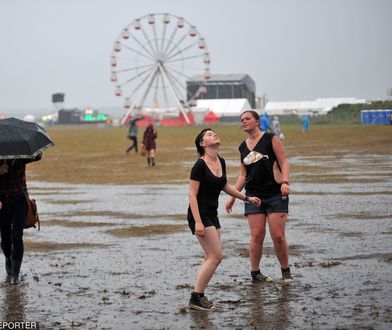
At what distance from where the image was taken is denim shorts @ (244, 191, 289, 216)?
10297mm

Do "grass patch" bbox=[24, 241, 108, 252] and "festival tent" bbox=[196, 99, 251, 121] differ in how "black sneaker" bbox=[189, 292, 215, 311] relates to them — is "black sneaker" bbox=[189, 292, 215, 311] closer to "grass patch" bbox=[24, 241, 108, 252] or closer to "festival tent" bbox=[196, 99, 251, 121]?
"grass patch" bbox=[24, 241, 108, 252]

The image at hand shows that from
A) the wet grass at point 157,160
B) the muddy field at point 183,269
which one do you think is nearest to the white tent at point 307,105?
the wet grass at point 157,160

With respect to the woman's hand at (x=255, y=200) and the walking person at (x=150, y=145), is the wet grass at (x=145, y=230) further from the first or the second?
the walking person at (x=150, y=145)

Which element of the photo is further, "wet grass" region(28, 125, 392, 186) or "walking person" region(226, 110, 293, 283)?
"wet grass" region(28, 125, 392, 186)

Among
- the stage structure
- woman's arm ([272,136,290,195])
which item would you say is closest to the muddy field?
woman's arm ([272,136,290,195])

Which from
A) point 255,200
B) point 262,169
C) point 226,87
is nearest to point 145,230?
point 262,169

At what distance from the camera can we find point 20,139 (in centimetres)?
1079

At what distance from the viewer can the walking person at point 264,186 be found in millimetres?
10289

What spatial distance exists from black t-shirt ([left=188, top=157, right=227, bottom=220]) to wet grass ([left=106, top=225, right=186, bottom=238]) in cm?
548

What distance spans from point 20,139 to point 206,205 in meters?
2.45

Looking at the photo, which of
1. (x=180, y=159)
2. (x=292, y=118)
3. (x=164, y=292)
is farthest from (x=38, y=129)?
(x=292, y=118)

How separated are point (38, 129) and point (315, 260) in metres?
3.31

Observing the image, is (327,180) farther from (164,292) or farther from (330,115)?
(330,115)

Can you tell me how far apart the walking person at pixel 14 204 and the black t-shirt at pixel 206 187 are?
90.1 inches
